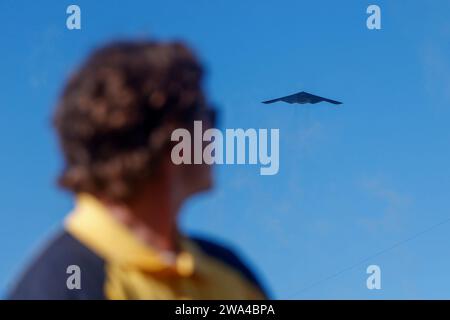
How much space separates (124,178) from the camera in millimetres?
1103

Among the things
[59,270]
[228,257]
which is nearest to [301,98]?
[228,257]

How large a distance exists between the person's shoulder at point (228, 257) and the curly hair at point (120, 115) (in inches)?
7.0

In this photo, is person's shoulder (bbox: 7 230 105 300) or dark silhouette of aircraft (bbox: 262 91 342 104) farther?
dark silhouette of aircraft (bbox: 262 91 342 104)

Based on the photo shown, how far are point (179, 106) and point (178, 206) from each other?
0.19 metres

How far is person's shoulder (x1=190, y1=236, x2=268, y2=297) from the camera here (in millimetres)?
1168

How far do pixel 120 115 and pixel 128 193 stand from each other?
14 centimetres

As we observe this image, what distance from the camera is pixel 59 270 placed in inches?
39.9

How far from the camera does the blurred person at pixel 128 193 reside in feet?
3.45

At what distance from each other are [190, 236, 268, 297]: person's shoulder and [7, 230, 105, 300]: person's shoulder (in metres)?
0.20

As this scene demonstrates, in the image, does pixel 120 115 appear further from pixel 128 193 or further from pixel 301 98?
pixel 301 98

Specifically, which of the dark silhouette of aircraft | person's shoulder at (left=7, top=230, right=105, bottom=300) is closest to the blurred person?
person's shoulder at (left=7, top=230, right=105, bottom=300)

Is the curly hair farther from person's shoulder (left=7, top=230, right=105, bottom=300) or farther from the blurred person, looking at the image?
person's shoulder (left=7, top=230, right=105, bottom=300)
